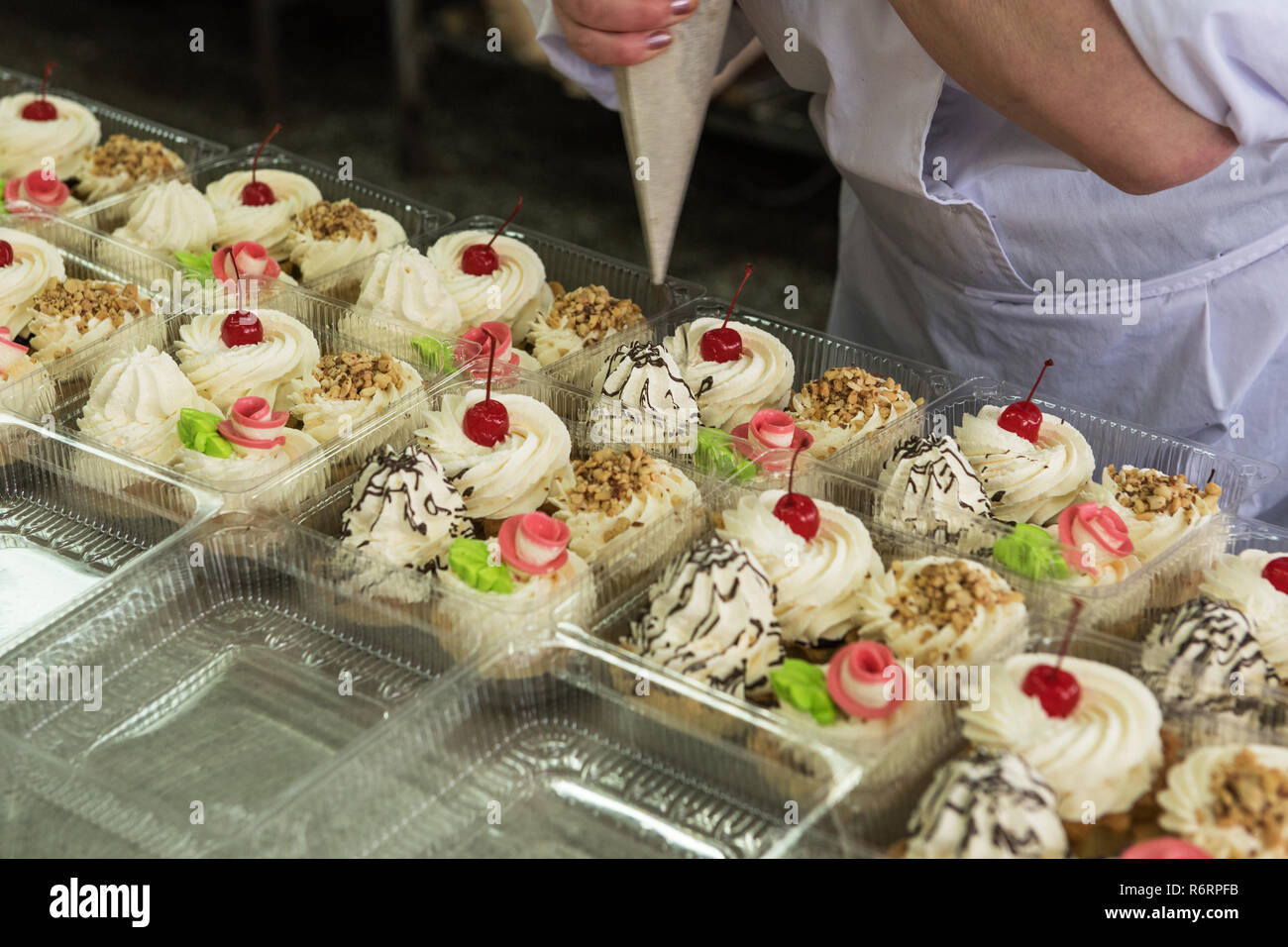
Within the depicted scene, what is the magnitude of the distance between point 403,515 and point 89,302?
3.20 feet

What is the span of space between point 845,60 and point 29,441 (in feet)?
5.21

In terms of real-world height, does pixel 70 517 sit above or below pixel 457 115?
above

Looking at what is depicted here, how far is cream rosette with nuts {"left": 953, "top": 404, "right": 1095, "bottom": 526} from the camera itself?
2.24 meters

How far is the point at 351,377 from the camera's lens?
7.81 feet

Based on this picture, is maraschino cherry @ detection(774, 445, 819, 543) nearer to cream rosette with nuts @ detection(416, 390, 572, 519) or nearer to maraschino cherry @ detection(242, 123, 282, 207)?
cream rosette with nuts @ detection(416, 390, 572, 519)

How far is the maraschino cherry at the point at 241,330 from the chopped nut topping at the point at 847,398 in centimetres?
102

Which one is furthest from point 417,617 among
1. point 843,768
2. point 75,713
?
point 843,768

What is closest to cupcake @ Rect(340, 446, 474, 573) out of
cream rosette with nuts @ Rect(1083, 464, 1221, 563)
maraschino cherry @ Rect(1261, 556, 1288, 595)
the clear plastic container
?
the clear plastic container

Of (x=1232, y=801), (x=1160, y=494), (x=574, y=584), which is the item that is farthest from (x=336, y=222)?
(x=1232, y=801)

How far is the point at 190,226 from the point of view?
293cm

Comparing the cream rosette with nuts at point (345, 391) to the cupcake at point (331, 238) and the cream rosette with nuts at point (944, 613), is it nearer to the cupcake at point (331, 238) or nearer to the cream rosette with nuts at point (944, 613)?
the cupcake at point (331, 238)

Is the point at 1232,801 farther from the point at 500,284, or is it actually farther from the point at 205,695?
the point at 500,284

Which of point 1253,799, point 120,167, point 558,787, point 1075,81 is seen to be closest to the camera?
point 1253,799

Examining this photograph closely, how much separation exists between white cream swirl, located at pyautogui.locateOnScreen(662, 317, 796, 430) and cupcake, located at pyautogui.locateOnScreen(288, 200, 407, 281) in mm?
782
